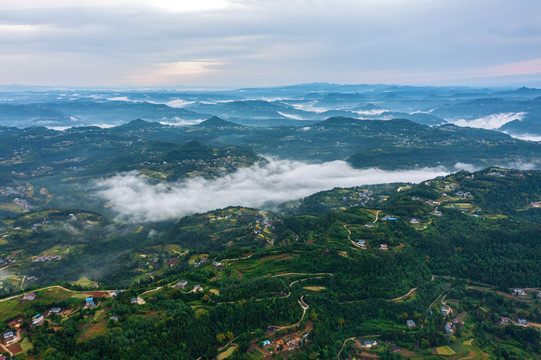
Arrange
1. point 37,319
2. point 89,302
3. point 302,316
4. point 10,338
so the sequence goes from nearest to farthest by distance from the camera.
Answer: point 10,338 < point 37,319 < point 89,302 < point 302,316

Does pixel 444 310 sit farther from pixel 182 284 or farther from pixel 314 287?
pixel 182 284

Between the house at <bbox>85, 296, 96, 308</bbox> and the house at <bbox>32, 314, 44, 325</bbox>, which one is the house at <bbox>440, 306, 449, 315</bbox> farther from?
the house at <bbox>32, 314, 44, 325</bbox>

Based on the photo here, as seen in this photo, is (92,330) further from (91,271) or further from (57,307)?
(91,271)

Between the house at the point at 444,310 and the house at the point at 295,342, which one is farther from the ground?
the house at the point at 295,342

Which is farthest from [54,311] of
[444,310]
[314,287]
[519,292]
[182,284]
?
[519,292]

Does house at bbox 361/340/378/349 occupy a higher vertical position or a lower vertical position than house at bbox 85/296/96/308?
lower

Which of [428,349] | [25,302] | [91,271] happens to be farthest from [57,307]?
[428,349]

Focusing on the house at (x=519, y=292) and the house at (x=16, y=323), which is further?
the house at (x=519, y=292)

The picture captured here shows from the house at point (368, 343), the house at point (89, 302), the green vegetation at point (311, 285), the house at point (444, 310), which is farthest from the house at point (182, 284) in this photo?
the house at point (444, 310)

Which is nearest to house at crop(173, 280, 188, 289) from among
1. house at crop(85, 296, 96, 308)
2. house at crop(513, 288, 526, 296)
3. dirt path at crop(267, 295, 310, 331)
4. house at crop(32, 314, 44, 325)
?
house at crop(85, 296, 96, 308)

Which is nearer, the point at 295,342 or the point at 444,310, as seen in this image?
the point at 295,342

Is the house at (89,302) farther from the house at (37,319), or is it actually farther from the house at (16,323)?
the house at (16,323)

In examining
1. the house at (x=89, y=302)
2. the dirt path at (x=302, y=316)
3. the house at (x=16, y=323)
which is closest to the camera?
the house at (x=16, y=323)
